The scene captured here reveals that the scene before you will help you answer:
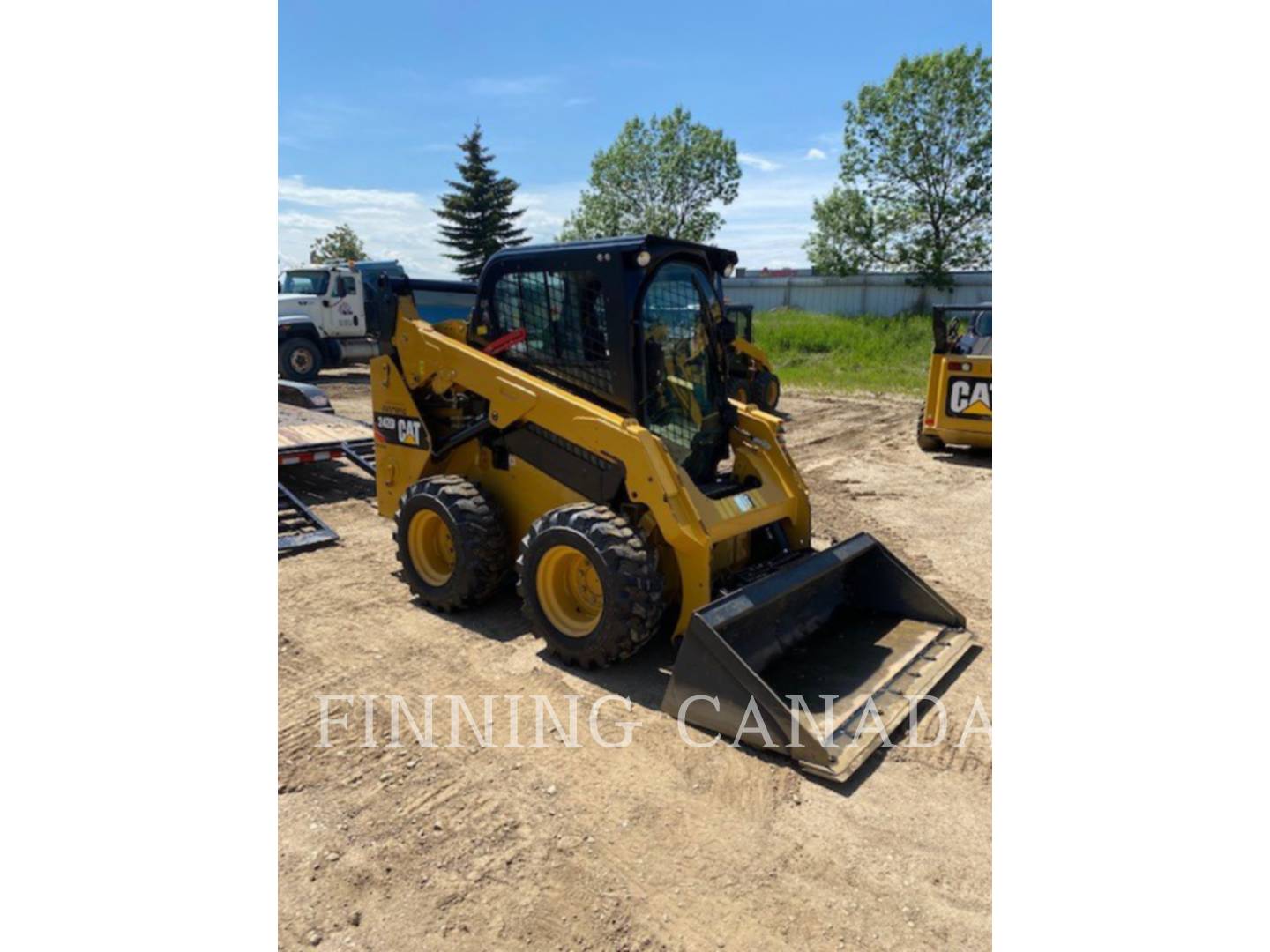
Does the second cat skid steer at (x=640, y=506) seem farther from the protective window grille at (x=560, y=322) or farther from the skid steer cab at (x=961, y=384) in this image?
the skid steer cab at (x=961, y=384)

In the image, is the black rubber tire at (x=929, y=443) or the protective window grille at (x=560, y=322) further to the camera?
the black rubber tire at (x=929, y=443)

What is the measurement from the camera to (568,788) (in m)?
3.18

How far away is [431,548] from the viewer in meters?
5.12

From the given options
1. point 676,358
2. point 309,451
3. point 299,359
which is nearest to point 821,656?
point 676,358

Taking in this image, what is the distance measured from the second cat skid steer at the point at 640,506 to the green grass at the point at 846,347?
1454 cm

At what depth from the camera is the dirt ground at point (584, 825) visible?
251 cm


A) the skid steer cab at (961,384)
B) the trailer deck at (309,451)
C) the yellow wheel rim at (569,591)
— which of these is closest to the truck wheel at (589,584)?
the yellow wheel rim at (569,591)

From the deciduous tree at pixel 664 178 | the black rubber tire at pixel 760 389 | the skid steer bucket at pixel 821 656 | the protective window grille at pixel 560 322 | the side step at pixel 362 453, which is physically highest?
the deciduous tree at pixel 664 178

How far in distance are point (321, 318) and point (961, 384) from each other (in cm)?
1292

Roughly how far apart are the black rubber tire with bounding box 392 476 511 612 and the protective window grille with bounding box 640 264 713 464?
1.15 meters

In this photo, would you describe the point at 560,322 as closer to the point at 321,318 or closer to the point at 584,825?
the point at 584,825

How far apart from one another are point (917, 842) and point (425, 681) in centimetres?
241

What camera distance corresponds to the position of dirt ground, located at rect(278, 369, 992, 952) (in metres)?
2.51

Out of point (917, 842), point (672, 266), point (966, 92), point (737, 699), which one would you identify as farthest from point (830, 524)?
point (966, 92)
